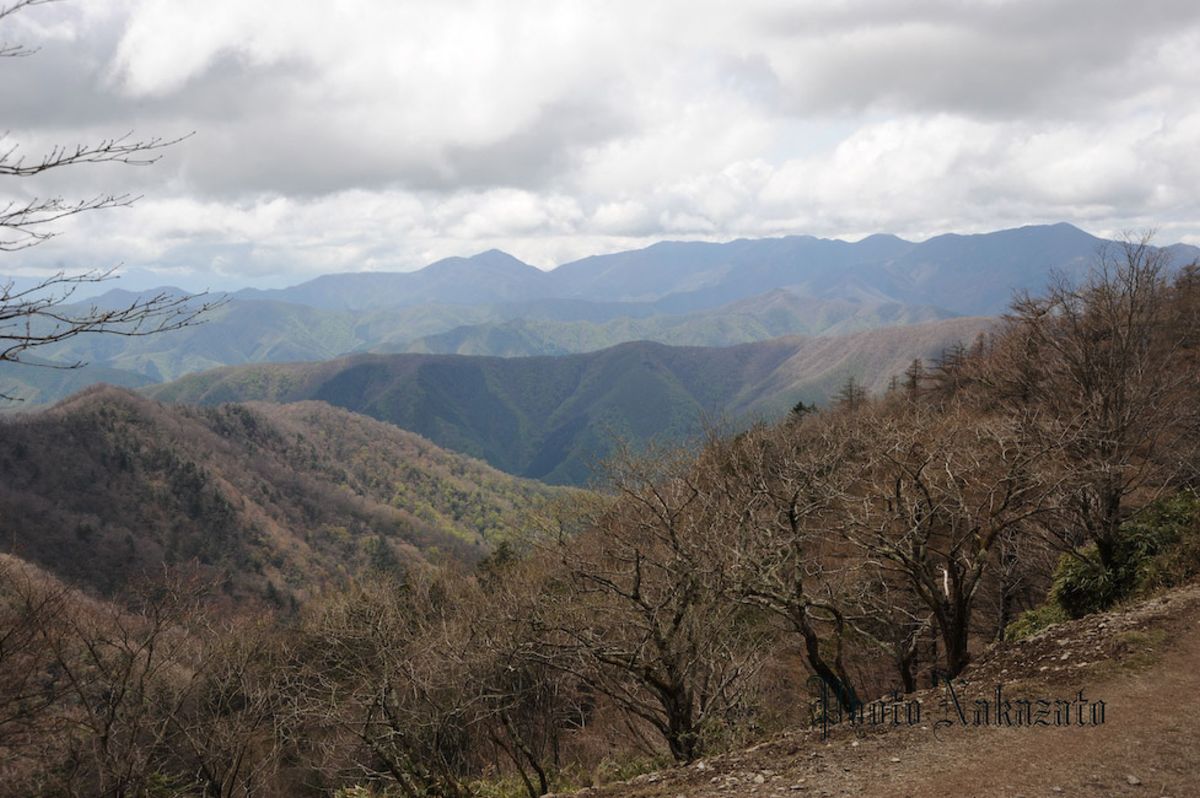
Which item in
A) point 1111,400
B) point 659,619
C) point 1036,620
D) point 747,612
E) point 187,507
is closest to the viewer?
point 659,619

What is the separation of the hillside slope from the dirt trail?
8641 cm

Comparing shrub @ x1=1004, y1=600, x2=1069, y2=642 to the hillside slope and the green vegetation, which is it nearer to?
the green vegetation

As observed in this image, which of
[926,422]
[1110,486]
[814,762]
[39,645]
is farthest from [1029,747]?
[39,645]

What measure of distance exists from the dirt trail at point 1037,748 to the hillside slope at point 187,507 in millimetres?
86409

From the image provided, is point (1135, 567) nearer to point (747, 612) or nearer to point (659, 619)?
point (659, 619)

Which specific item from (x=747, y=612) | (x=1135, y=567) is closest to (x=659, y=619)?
(x=1135, y=567)

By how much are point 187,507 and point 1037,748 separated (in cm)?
14052

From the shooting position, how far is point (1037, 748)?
8617 mm

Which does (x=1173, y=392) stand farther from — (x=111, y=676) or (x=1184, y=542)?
(x=111, y=676)

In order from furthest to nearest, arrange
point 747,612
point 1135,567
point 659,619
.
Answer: point 747,612, point 1135,567, point 659,619

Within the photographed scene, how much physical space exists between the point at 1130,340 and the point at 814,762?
1388cm

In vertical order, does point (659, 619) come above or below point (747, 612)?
above

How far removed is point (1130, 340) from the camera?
16.3 meters

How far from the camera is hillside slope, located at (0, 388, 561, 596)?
10062 centimetres
